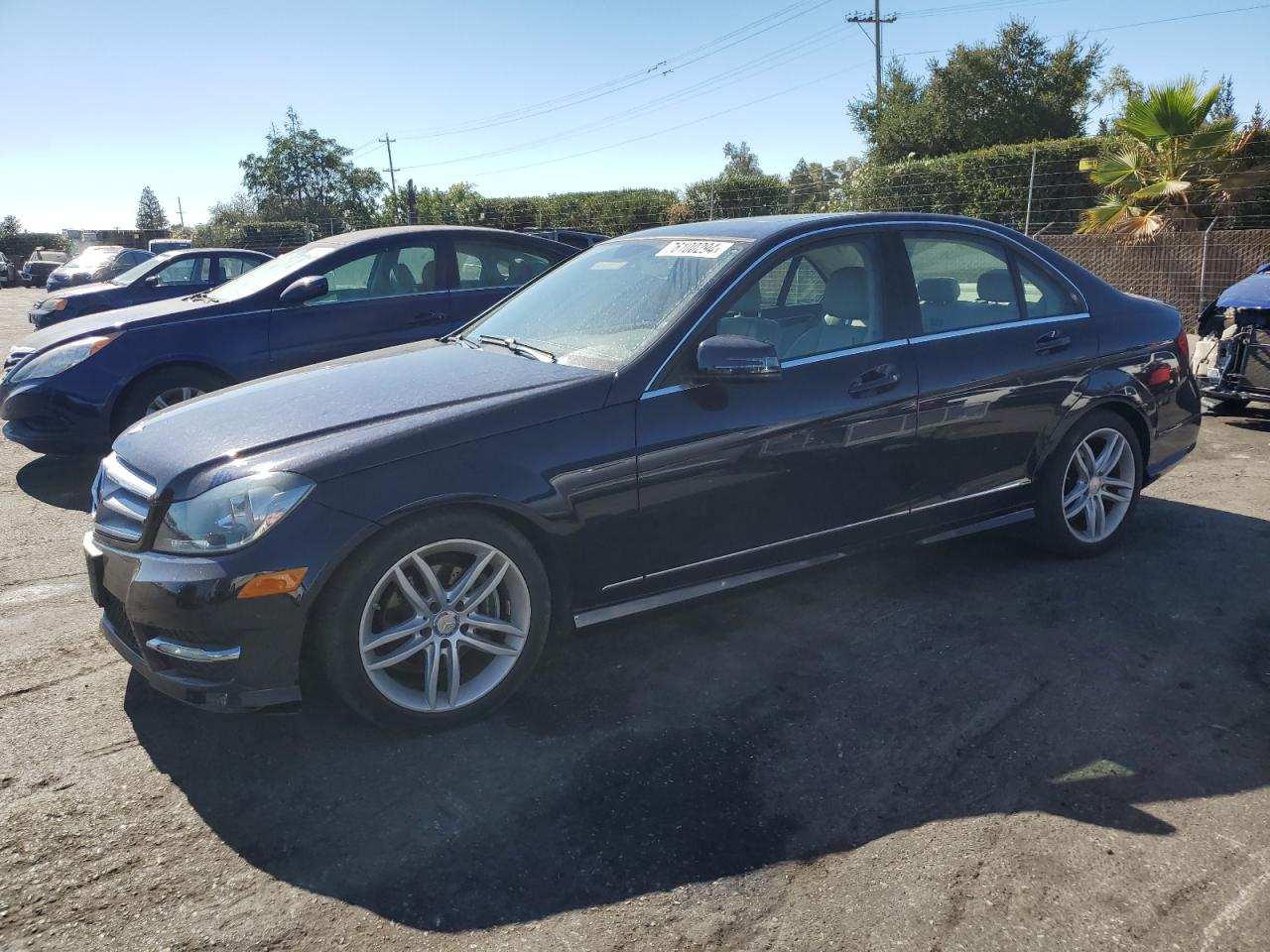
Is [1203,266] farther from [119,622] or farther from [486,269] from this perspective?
[119,622]

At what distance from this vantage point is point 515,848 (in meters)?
2.67

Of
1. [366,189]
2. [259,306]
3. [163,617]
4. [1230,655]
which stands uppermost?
[366,189]

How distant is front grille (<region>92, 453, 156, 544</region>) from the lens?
3.16 metres

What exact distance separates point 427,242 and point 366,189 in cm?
7549

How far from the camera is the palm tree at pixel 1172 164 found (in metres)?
13.7

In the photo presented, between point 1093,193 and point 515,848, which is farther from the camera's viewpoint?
point 1093,193

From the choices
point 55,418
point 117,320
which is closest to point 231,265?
point 117,320

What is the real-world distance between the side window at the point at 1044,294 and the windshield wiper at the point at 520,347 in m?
2.29

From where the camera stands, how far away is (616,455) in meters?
3.39

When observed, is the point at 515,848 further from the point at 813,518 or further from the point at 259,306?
the point at 259,306

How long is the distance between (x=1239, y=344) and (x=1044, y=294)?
3.88 meters

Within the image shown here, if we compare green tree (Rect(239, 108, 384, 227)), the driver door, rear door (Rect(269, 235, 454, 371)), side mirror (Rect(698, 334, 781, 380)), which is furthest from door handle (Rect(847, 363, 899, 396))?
green tree (Rect(239, 108, 384, 227))

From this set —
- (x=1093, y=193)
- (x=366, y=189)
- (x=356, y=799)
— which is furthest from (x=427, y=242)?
(x=366, y=189)

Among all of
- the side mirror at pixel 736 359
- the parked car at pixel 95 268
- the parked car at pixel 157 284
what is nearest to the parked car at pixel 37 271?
the parked car at pixel 95 268
